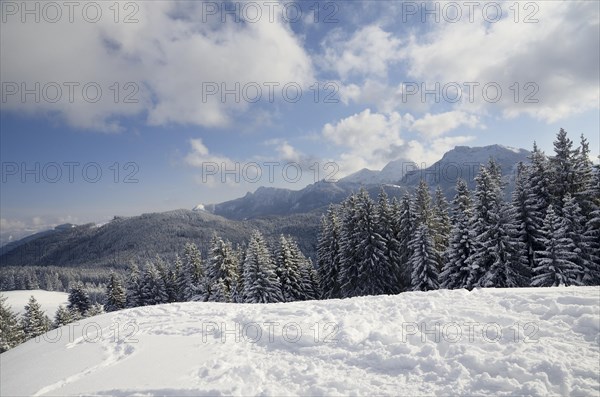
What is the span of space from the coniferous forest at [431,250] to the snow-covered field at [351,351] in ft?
48.9

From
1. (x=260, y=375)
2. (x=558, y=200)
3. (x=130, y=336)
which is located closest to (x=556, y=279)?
(x=558, y=200)

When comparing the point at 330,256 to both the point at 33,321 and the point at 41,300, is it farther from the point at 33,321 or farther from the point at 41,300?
the point at 41,300

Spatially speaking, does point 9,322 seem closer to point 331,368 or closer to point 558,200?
point 331,368

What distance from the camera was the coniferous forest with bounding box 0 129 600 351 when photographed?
2261cm

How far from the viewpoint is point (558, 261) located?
21250 mm

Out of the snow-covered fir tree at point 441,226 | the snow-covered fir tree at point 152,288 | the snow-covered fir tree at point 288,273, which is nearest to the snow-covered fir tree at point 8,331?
the snow-covered fir tree at point 152,288

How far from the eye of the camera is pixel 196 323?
40.3ft

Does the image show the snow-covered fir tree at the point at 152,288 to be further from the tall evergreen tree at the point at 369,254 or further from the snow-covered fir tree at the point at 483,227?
the snow-covered fir tree at the point at 483,227

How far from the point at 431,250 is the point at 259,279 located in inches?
725

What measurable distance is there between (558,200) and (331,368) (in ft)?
89.2

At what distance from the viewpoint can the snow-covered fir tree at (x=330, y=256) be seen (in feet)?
125

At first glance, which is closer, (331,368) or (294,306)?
(331,368)

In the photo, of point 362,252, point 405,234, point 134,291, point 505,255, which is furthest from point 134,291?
point 505,255

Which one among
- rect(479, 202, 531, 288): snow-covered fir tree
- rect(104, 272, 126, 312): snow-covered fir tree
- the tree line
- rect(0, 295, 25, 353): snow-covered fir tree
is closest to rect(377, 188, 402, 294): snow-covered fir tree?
the tree line
